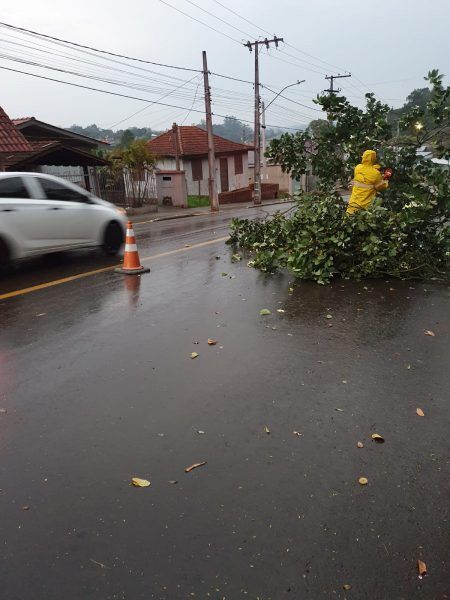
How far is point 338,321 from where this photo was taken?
5660 mm

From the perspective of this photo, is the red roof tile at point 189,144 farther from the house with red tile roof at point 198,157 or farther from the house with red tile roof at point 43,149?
the house with red tile roof at point 43,149

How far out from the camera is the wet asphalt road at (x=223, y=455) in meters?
2.15

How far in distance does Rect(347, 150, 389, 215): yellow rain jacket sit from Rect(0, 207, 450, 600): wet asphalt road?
3.06m

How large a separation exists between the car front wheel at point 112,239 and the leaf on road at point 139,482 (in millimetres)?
7570

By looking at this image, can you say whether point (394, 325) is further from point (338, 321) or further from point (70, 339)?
point (70, 339)

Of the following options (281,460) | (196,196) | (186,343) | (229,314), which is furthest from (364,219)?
(196,196)

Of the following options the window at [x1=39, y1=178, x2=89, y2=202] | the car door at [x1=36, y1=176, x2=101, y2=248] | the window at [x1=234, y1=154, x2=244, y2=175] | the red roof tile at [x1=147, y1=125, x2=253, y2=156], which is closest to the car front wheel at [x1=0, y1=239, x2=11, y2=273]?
the car door at [x1=36, y1=176, x2=101, y2=248]

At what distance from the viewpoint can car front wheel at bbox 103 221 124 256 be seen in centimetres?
980

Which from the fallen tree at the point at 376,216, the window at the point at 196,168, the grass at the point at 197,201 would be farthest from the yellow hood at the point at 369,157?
the window at the point at 196,168

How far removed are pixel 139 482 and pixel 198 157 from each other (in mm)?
36539

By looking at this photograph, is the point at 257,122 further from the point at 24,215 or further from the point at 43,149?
the point at 24,215

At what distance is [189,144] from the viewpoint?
37812 mm

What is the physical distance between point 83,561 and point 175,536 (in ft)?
1.41

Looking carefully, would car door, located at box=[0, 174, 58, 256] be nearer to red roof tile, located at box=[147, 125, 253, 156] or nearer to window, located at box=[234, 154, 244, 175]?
red roof tile, located at box=[147, 125, 253, 156]
